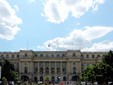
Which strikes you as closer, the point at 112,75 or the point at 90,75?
A: the point at 112,75

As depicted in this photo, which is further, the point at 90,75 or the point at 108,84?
the point at 90,75

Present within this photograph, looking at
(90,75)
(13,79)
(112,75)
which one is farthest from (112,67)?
(13,79)

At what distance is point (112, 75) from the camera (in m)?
104

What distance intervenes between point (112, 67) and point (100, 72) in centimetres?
372

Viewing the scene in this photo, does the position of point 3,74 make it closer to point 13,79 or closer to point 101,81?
point 13,79

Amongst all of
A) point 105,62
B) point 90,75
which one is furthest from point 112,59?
point 90,75

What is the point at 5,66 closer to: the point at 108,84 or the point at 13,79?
the point at 13,79

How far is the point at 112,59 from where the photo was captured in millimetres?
108500

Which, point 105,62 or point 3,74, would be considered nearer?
point 105,62

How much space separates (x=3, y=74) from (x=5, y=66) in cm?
813

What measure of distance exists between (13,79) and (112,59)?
34.7m

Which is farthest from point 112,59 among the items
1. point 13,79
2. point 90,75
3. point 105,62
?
point 13,79

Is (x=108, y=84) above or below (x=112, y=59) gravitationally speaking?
below

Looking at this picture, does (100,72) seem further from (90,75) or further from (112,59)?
(90,75)
